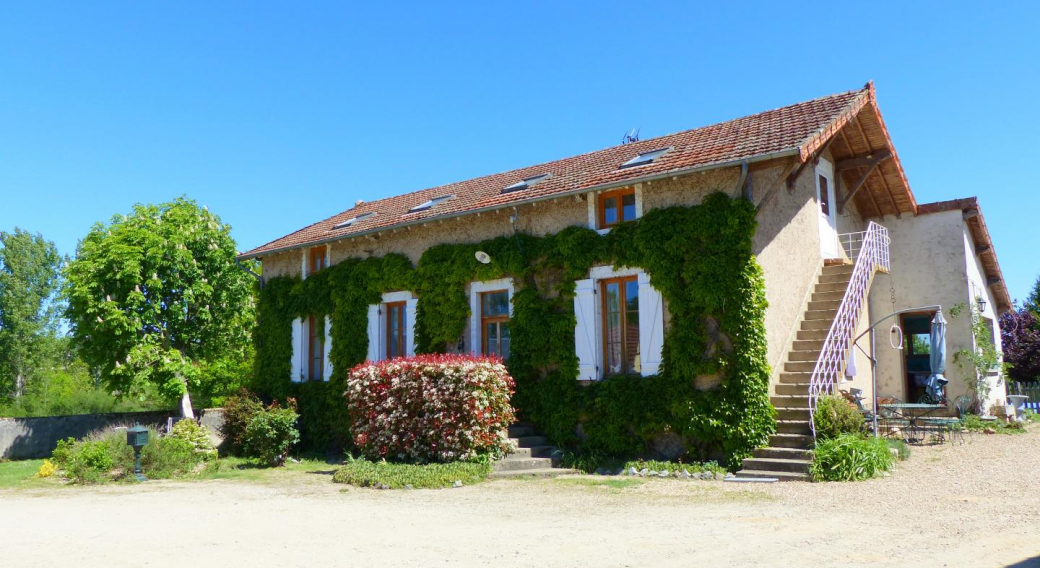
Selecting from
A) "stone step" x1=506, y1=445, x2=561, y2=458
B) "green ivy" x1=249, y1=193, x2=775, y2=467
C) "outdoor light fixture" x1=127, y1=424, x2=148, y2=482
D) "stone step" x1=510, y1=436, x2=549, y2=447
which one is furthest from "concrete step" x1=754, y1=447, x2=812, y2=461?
"outdoor light fixture" x1=127, y1=424, x2=148, y2=482

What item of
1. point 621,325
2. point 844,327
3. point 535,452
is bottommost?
point 535,452

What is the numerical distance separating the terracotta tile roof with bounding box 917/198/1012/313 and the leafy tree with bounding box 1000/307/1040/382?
3.92 metres

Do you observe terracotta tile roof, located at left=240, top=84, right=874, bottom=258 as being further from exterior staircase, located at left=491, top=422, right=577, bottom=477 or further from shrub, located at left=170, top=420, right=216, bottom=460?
shrub, located at left=170, top=420, right=216, bottom=460

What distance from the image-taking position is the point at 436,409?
11.5m

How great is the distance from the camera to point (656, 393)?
37.4 ft

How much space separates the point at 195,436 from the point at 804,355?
37.8 ft

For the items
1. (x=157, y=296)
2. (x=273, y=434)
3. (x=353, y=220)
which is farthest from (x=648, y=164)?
(x=157, y=296)

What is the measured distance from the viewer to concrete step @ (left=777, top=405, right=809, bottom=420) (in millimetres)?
10648

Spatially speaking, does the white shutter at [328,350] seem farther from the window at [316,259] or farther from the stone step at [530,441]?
the stone step at [530,441]

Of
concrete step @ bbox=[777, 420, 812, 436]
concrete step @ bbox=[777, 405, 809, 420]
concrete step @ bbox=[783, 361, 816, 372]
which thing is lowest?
concrete step @ bbox=[777, 420, 812, 436]

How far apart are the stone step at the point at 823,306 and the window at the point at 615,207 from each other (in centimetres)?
352

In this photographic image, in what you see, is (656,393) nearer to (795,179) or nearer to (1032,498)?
(795,179)

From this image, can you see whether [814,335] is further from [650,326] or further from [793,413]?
[650,326]

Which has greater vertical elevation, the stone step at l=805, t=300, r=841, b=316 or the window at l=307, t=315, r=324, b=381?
the stone step at l=805, t=300, r=841, b=316
